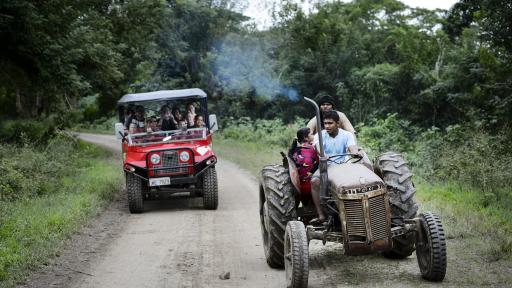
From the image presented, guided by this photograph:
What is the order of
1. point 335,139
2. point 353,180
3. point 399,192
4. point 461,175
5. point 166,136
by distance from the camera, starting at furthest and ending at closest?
1. point 166,136
2. point 461,175
3. point 335,139
4. point 399,192
5. point 353,180

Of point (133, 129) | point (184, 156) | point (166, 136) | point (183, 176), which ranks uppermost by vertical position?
point (133, 129)

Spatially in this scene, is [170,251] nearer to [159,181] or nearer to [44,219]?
[44,219]

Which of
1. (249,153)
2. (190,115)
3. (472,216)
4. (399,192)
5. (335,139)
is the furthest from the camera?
(249,153)

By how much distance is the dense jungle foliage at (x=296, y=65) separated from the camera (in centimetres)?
1720

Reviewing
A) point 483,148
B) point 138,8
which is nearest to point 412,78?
point 138,8

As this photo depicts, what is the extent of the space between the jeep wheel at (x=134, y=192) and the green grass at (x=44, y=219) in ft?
2.45

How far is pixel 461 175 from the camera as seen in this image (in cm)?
1402

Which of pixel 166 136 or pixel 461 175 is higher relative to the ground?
A: pixel 166 136

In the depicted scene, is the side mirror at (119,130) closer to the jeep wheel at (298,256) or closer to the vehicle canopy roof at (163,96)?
the vehicle canopy roof at (163,96)

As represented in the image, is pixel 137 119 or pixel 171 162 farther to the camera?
pixel 137 119

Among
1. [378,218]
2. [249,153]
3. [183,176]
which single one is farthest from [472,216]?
[249,153]

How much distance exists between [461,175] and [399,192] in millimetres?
7086

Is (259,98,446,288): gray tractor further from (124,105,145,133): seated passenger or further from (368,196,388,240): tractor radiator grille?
(124,105,145,133): seated passenger

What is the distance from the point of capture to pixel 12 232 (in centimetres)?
1008
